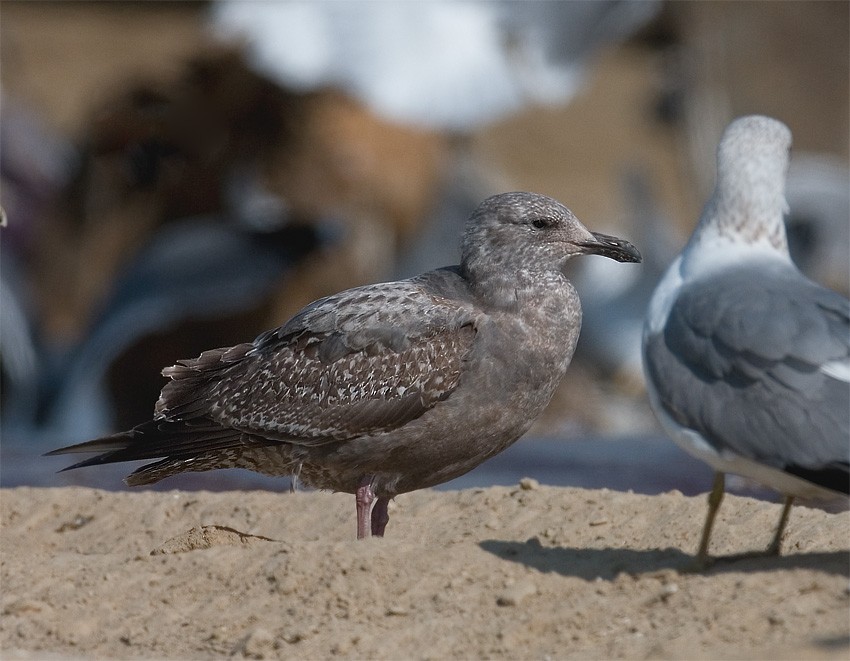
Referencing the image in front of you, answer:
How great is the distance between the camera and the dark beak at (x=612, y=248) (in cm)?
652

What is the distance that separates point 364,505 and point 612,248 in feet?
4.86

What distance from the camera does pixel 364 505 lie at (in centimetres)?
650

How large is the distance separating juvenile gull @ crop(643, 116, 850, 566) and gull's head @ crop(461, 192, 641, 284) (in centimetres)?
102

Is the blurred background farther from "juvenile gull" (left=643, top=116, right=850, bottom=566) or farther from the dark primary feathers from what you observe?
"juvenile gull" (left=643, top=116, right=850, bottom=566)

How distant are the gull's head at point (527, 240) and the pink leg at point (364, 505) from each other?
1.00 metres

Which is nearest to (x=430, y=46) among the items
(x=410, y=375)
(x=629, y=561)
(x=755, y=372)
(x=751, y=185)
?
(x=410, y=375)

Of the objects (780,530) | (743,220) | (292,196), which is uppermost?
(292,196)

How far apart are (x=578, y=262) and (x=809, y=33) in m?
7.93

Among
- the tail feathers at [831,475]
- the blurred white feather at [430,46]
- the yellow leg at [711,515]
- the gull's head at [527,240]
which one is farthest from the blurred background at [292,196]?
the tail feathers at [831,475]

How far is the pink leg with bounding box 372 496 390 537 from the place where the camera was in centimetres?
677

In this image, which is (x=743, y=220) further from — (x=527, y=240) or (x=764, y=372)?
(x=527, y=240)

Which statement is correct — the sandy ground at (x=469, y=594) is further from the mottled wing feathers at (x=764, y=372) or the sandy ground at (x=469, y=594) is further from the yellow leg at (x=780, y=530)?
the mottled wing feathers at (x=764, y=372)

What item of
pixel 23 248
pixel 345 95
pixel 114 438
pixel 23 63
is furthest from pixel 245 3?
pixel 114 438

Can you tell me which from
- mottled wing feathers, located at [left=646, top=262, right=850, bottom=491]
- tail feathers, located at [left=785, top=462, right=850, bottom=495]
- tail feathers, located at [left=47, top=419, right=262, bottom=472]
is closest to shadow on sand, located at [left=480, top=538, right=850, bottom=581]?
tail feathers, located at [left=785, top=462, right=850, bottom=495]
